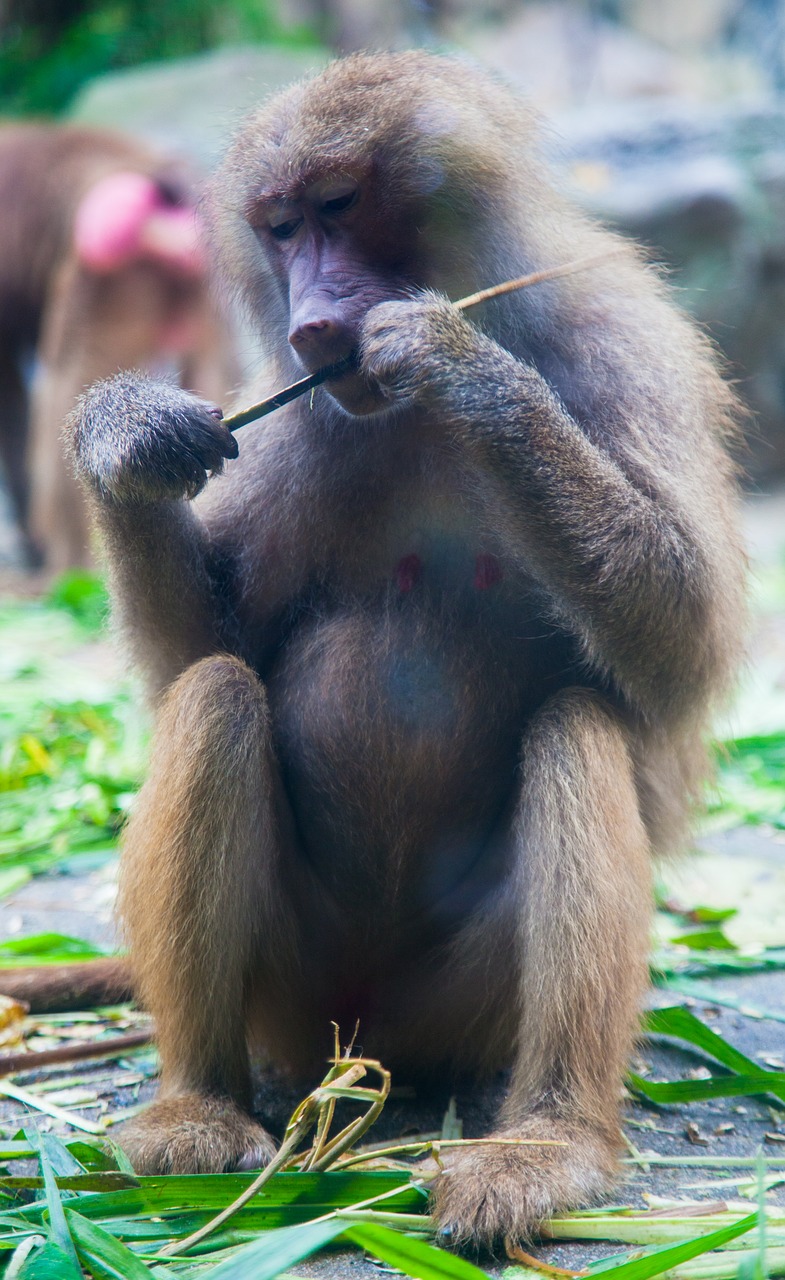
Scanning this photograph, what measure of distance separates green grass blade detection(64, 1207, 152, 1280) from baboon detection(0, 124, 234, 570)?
5905 millimetres

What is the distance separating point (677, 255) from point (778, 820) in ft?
23.5

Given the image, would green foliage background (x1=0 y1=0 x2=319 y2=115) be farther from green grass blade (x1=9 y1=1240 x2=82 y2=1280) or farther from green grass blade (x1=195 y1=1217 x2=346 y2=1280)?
green grass blade (x1=195 y1=1217 x2=346 y2=1280)

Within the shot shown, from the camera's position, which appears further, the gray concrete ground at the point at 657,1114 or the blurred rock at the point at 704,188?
the blurred rock at the point at 704,188

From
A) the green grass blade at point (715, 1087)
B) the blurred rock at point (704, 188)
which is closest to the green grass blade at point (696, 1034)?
the green grass blade at point (715, 1087)

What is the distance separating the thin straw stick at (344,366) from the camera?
233cm

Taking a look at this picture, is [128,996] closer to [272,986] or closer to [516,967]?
[272,986]

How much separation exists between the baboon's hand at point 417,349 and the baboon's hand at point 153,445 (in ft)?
1.10

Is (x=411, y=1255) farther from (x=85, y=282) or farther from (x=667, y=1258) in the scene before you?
(x=85, y=282)

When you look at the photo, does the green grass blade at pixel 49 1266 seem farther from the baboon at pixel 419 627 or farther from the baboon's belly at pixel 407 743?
the baboon's belly at pixel 407 743

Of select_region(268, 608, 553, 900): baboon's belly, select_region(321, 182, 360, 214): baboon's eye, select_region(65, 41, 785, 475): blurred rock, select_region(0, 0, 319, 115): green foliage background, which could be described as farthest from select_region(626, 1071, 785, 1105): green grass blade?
select_region(0, 0, 319, 115): green foliage background

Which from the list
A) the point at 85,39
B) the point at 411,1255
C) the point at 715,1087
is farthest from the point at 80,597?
the point at 85,39

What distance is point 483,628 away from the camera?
97.0 inches

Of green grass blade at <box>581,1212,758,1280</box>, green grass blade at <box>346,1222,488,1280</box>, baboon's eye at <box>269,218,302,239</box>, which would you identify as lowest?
green grass blade at <box>581,1212,758,1280</box>

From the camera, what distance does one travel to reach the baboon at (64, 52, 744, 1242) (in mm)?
2195
